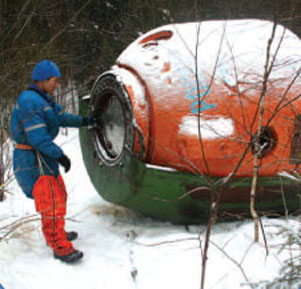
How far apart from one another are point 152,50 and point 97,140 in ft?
3.16

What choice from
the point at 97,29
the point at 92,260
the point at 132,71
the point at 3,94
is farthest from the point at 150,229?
the point at 97,29

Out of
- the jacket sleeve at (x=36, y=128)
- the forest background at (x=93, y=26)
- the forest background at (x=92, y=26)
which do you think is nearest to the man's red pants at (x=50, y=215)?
the jacket sleeve at (x=36, y=128)

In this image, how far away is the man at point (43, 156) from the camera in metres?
2.70

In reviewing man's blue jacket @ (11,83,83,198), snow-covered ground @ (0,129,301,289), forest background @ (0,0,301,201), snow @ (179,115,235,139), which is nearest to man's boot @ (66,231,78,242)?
snow-covered ground @ (0,129,301,289)

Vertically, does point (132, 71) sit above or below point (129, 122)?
above

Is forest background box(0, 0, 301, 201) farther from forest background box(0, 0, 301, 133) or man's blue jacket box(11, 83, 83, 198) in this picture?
man's blue jacket box(11, 83, 83, 198)

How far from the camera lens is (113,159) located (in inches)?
125

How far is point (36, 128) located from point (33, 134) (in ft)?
0.16

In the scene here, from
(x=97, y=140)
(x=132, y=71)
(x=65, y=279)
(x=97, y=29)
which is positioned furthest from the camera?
(x=97, y=29)

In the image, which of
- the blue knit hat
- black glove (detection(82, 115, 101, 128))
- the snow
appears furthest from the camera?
black glove (detection(82, 115, 101, 128))

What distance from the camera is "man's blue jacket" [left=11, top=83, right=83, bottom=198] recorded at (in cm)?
270

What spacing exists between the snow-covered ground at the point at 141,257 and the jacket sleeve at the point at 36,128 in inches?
22.1

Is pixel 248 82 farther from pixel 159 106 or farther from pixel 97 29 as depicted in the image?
pixel 97 29

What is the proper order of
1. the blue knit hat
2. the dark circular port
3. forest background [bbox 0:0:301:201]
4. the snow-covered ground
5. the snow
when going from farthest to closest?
forest background [bbox 0:0:301:201], the dark circular port, the blue knit hat, the snow, the snow-covered ground
